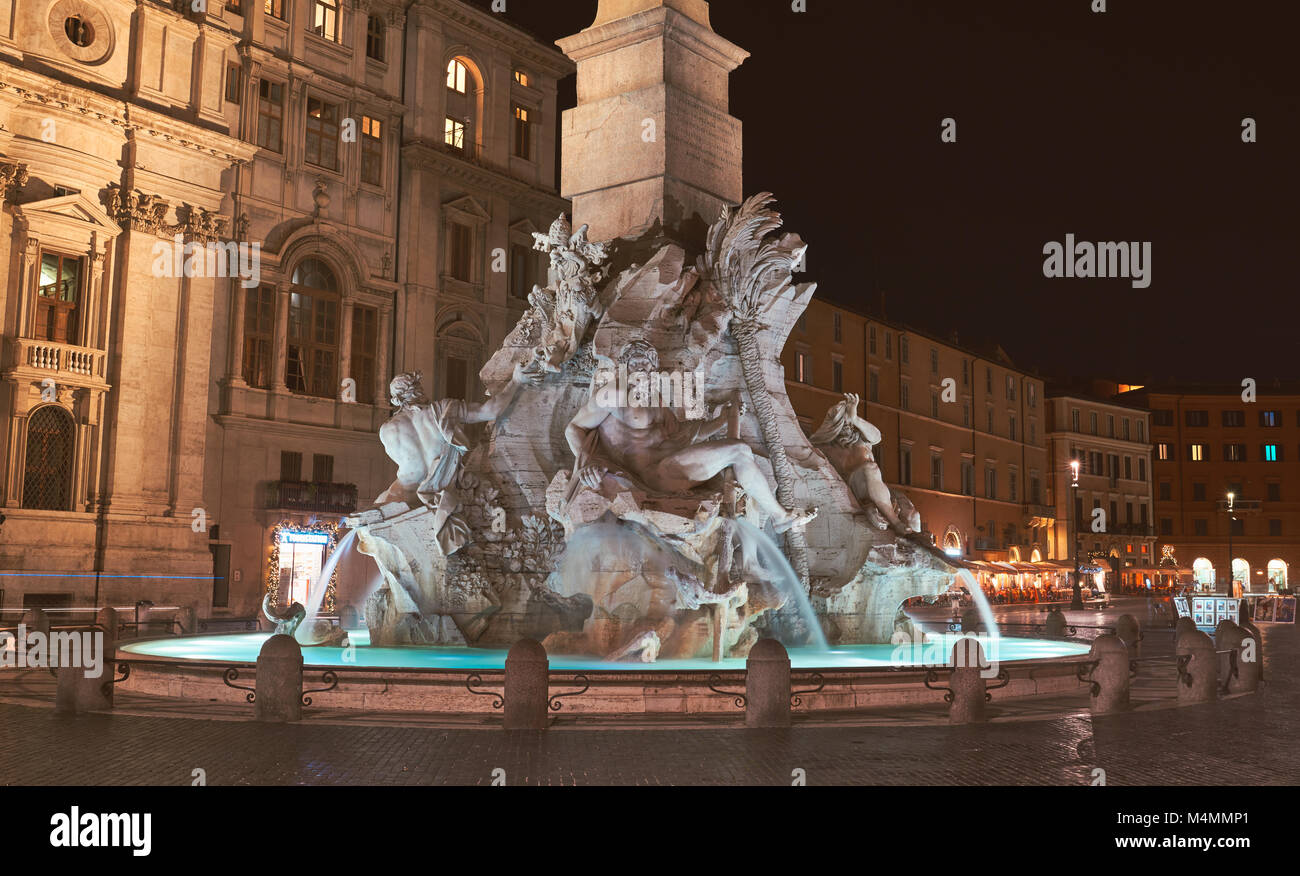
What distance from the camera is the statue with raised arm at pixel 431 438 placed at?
1371cm

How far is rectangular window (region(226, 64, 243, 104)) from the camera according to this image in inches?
1492

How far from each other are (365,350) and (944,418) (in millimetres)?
34729

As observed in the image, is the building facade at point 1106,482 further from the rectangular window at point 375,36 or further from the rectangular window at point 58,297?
the rectangular window at point 58,297

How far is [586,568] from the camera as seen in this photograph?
12430mm

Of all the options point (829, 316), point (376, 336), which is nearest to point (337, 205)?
point (376, 336)

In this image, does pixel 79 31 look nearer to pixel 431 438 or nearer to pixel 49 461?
pixel 49 461

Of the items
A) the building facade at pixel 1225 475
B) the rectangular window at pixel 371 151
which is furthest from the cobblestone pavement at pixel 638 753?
the building facade at pixel 1225 475

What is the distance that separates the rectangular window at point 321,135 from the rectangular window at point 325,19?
239 centimetres

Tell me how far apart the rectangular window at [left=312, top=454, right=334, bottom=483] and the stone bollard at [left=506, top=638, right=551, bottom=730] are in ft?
103

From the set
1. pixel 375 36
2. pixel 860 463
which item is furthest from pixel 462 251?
pixel 860 463

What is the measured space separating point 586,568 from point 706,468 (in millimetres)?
1593

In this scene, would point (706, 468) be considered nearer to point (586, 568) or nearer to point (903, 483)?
point (586, 568)

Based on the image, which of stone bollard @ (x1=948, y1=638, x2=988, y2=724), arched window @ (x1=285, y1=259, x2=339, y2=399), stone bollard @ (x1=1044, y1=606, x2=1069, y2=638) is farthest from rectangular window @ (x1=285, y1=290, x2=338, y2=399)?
stone bollard @ (x1=948, y1=638, x2=988, y2=724)

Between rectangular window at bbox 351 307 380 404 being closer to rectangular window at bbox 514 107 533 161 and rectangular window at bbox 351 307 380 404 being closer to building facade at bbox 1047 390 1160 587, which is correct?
rectangular window at bbox 514 107 533 161
